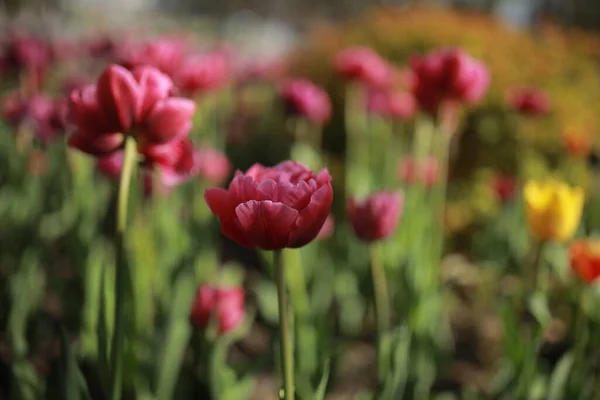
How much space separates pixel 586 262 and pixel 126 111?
3.32 ft

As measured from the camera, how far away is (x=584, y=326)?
4.32 feet

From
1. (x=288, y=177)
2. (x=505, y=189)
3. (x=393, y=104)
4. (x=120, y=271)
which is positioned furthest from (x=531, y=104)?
(x=120, y=271)

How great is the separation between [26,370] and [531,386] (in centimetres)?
100

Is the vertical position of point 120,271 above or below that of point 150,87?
below

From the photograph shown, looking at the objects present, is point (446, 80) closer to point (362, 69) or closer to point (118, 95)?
point (362, 69)

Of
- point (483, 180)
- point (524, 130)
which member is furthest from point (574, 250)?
point (524, 130)

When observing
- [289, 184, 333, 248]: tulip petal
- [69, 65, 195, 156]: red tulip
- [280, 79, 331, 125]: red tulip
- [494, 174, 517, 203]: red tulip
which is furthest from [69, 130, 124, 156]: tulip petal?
[494, 174, 517, 203]: red tulip

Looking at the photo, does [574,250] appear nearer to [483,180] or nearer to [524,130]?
[483,180]

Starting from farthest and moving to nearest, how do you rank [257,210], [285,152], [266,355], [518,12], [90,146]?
[518,12] → [285,152] → [266,355] → [90,146] → [257,210]

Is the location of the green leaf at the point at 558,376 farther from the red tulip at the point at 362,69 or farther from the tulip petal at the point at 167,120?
the red tulip at the point at 362,69

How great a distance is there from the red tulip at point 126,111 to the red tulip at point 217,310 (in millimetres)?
408

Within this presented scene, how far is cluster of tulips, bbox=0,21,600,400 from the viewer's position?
693 millimetres

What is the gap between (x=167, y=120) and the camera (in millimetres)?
803

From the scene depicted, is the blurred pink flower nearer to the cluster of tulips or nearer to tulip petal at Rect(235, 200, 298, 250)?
the cluster of tulips
